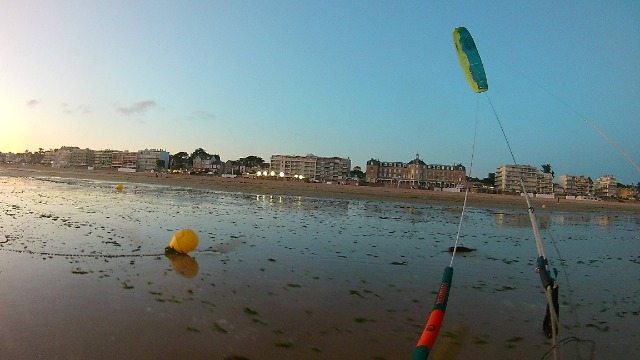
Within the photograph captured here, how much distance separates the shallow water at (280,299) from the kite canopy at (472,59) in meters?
4.33

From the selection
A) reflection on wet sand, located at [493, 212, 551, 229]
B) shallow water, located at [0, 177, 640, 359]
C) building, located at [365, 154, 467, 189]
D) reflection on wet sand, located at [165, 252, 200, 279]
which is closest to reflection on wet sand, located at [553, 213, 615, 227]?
reflection on wet sand, located at [493, 212, 551, 229]

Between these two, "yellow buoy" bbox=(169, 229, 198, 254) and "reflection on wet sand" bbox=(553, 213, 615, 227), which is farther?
"reflection on wet sand" bbox=(553, 213, 615, 227)

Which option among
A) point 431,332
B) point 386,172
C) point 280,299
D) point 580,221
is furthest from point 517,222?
point 386,172

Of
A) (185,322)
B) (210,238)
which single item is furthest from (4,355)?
(210,238)

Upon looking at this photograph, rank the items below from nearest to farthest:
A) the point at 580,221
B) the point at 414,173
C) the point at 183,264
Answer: the point at 183,264 → the point at 580,221 → the point at 414,173

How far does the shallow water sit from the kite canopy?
14.2 feet

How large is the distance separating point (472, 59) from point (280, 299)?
19.4 ft

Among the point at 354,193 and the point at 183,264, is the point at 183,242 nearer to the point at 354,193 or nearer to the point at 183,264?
the point at 183,264

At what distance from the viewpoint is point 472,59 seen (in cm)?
721

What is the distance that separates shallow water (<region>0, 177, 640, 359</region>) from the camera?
4.80m

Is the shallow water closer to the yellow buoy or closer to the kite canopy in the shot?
the yellow buoy

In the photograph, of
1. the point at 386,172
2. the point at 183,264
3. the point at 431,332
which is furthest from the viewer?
the point at 386,172

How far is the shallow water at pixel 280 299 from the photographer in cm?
480

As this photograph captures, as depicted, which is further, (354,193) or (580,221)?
(354,193)
